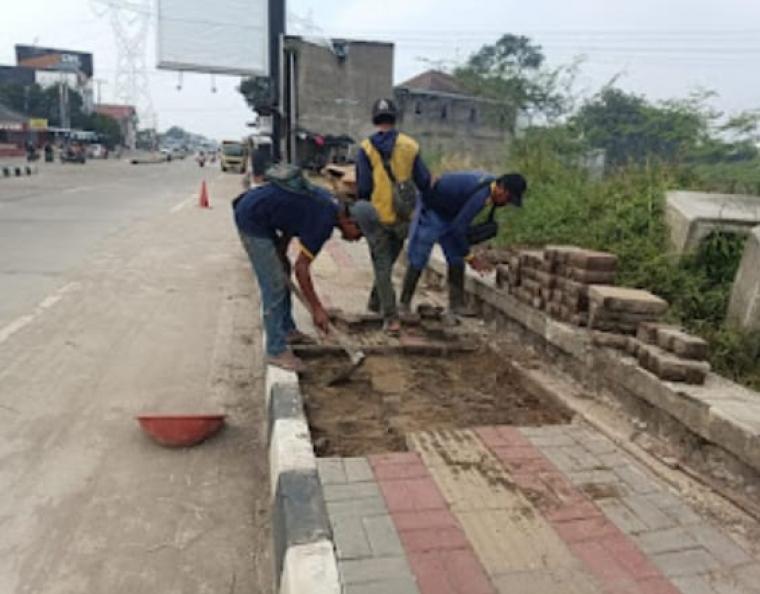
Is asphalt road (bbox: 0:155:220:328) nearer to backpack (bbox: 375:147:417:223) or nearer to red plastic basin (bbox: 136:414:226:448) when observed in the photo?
red plastic basin (bbox: 136:414:226:448)

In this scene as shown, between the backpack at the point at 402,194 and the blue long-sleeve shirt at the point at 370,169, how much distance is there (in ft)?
0.15

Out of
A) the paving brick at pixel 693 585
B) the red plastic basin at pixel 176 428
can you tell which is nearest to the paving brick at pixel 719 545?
the paving brick at pixel 693 585

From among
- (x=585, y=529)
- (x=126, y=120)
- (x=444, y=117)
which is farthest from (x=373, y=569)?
(x=126, y=120)

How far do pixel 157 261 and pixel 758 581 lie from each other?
8.33 m

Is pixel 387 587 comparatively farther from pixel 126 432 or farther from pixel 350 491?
pixel 126 432

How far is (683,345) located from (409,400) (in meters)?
1.53

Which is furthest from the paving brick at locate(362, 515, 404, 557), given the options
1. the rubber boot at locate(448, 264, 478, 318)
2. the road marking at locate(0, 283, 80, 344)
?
the road marking at locate(0, 283, 80, 344)

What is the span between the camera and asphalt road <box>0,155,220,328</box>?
285 inches

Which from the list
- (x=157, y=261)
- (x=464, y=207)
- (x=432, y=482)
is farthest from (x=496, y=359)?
(x=157, y=261)

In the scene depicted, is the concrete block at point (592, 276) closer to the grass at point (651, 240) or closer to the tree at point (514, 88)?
the grass at point (651, 240)

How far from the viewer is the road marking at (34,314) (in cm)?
553

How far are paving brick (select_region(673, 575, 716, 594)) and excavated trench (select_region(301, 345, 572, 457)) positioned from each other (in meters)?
1.40

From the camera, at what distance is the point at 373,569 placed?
2.30 meters

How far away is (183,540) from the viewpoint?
2783 mm
